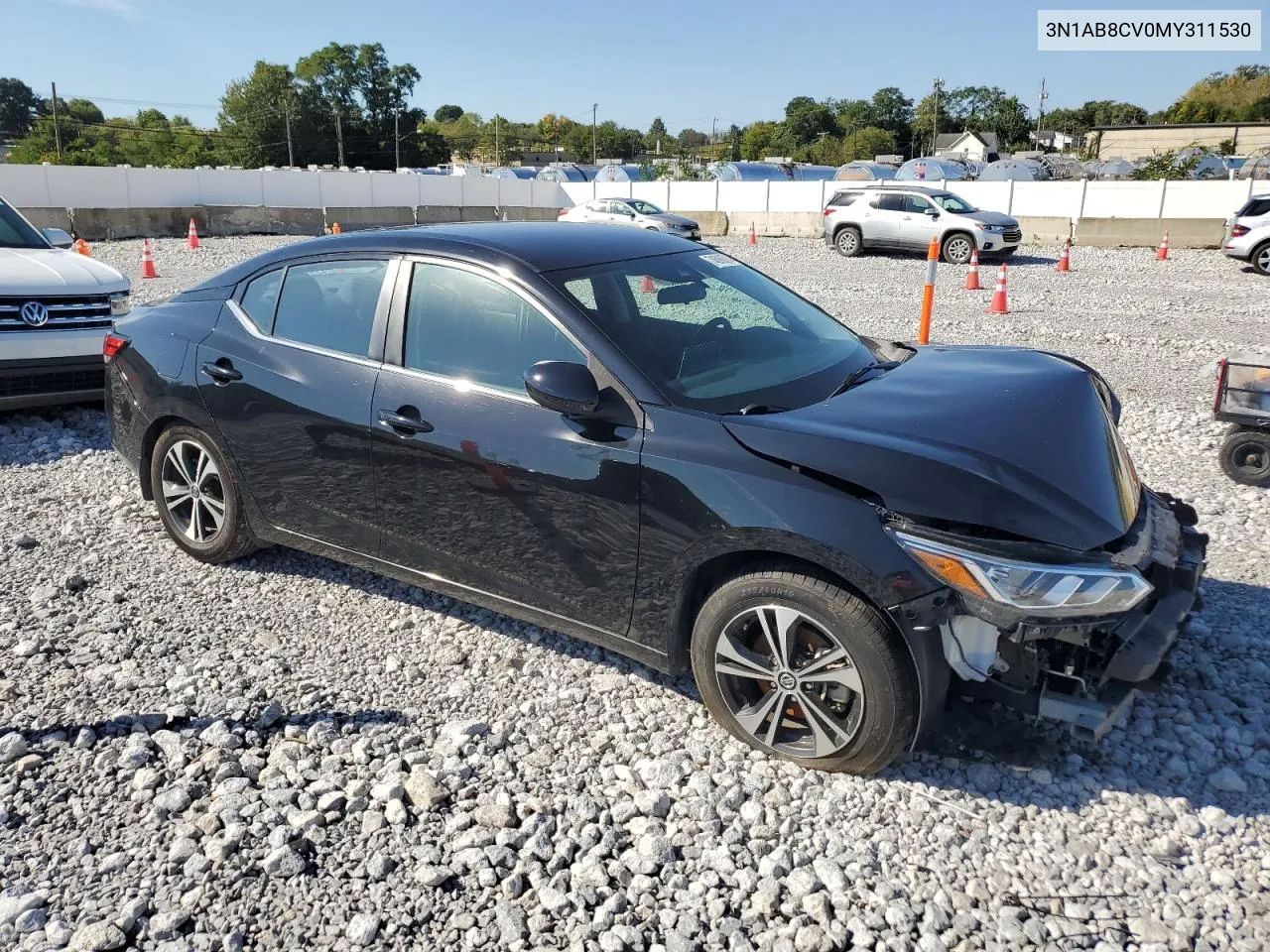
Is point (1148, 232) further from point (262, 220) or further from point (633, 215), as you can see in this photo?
point (262, 220)

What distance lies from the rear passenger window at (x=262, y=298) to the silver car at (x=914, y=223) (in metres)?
18.6

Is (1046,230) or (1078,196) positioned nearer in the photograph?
(1046,230)

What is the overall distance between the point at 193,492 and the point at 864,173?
140ft

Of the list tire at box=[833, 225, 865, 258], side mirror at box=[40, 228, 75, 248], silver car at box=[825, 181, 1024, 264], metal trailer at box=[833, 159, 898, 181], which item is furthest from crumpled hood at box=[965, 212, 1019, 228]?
metal trailer at box=[833, 159, 898, 181]

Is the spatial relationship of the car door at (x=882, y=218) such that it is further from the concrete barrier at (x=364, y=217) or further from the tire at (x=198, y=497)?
the tire at (x=198, y=497)

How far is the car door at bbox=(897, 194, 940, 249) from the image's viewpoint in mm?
21641

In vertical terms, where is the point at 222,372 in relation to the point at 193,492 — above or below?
above

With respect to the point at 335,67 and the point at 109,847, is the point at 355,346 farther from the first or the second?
the point at 335,67

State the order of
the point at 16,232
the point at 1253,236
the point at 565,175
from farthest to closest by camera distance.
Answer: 1. the point at 565,175
2. the point at 1253,236
3. the point at 16,232

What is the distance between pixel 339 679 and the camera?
12.9 feet

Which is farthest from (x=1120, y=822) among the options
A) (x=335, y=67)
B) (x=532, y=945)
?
(x=335, y=67)

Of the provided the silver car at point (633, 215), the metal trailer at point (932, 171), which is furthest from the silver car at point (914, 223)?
the metal trailer at point (932, 171)

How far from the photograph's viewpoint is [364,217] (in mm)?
31281

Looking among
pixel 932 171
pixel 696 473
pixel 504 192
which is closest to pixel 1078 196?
pixel 932 171
